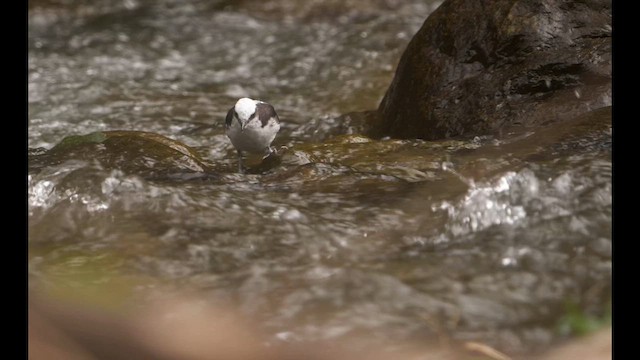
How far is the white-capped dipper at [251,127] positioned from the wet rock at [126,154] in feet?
1.45

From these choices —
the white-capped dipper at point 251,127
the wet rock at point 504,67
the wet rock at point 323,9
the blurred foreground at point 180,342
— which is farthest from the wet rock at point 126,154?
the wet rock at point 323,9

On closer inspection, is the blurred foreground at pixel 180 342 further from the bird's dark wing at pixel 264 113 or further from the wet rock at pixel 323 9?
the wet rock at pixel 323 9

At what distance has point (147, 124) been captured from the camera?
24.6 feet

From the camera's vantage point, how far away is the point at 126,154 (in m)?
4.90

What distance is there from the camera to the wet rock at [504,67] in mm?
5387

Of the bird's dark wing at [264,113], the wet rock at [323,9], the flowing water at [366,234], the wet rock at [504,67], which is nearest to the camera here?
the flowing water at [366,234]

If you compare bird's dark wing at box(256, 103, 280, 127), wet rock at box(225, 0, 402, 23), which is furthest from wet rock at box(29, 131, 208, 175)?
wet rock at box(225, 0, 402, 23)

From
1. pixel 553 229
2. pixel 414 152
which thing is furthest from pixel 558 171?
pixel 414 152

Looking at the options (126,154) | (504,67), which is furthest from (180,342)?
(504,67)

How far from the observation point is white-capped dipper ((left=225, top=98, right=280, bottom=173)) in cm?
570

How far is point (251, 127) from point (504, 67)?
1970 mm

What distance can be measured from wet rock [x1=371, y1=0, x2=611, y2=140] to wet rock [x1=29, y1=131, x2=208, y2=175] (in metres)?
1.88

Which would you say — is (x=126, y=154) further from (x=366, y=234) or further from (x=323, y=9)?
(x=323, y=9)
